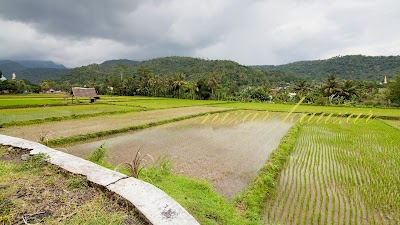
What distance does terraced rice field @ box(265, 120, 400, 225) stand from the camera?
3814 millimetres

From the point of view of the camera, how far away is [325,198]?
4438 mm

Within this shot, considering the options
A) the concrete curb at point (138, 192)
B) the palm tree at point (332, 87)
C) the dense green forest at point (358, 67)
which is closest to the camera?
the concrete curb at point (138, 192)

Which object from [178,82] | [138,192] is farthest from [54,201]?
[178,82]

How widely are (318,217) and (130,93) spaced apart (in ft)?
162

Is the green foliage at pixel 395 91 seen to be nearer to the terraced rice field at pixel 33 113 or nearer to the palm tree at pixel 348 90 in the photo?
the palm tree at pixel 348 90

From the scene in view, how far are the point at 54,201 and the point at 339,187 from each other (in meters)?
5.20

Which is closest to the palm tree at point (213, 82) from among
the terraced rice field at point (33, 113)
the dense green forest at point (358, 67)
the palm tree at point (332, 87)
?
the palm tree at point (332, 87)

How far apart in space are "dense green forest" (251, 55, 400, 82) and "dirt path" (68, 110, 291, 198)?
3080 inches

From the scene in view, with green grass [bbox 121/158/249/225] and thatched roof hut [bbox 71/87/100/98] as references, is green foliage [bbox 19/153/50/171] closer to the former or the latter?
green grass [bbox 121/158/249/225]

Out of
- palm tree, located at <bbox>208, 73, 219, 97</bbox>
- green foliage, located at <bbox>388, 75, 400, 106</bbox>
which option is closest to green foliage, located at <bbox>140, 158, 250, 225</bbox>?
green foliage, located at <bbox>388, 75, 400, 106</bbox>

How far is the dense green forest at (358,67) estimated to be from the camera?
7312 cm

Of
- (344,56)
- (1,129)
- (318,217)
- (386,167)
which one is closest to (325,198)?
(318,217)

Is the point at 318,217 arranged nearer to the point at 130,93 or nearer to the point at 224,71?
the point at 130,93

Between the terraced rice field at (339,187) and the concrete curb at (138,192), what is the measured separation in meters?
2.17
